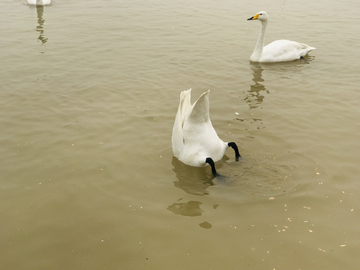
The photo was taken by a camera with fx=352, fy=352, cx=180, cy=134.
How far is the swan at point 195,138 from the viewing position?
15.4ft

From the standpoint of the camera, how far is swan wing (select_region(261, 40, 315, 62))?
945 centimetres

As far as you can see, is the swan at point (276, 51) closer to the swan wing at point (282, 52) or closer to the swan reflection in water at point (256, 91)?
the swan wing at point (282, 52)

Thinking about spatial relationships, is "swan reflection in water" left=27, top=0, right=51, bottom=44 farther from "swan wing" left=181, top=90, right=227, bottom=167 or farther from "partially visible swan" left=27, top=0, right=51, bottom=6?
"swan wing" left=181, top=90, right=227, bottom=167

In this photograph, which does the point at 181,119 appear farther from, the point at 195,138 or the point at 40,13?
the point at 40,13

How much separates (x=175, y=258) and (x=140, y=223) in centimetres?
66

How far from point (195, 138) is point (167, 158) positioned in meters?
0.76

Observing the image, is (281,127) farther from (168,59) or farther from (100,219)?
(168,59)

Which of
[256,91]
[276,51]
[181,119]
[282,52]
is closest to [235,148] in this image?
A: [181,119]

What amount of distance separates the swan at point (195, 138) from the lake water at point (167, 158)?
0.26 m

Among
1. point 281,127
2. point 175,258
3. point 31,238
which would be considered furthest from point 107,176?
point 281,127

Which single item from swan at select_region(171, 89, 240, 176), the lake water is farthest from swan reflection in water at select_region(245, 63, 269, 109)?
swan at select_region(171, 89, 240, 176)

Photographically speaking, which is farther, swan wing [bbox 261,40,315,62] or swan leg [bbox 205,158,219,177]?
swan wing [bbox 261,40,315,62]

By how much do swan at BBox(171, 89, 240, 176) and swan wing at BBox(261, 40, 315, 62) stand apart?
17.0 feet

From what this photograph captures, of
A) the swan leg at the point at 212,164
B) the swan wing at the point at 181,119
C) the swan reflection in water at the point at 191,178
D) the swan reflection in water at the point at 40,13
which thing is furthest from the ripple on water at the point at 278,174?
the swan reflection in water at the point at 40,13
